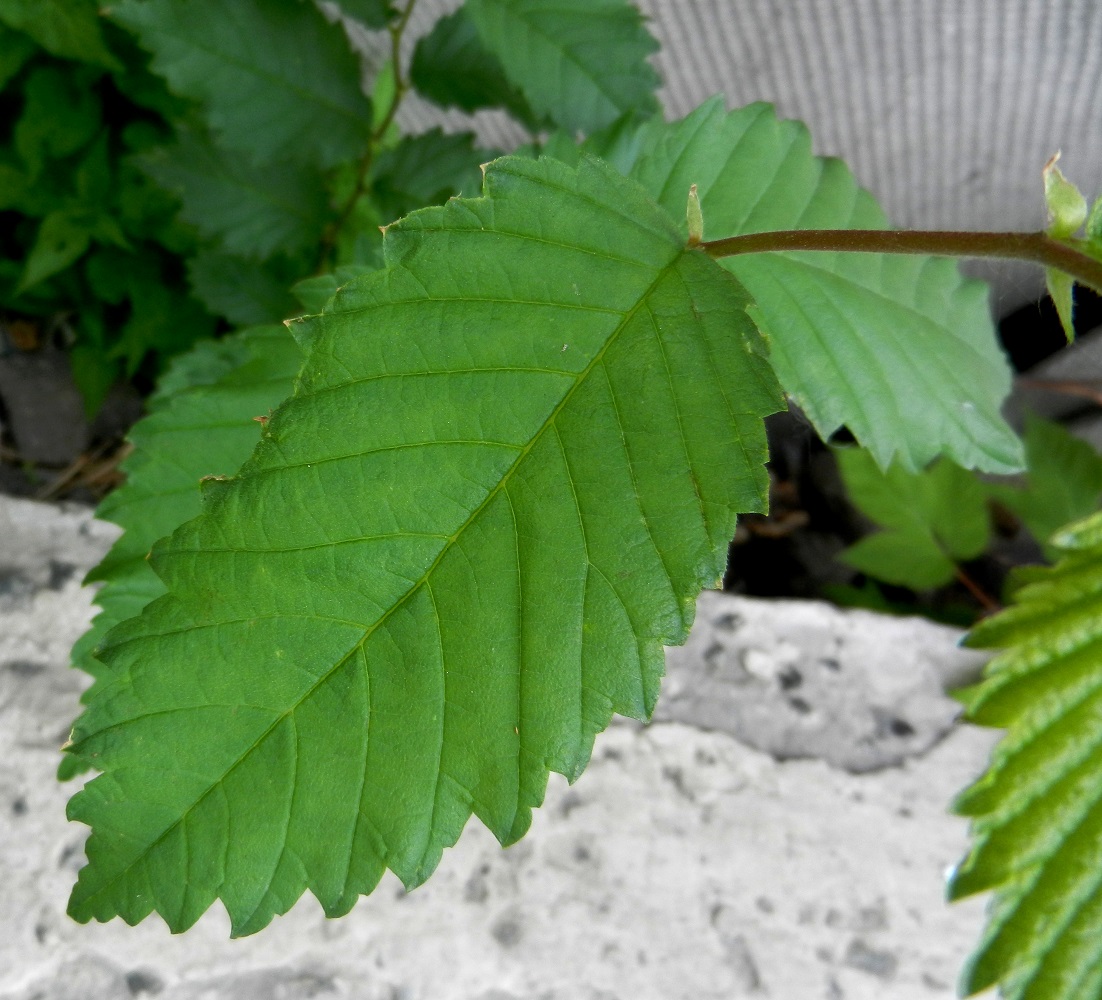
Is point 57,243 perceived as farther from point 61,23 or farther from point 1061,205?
point 1061,205

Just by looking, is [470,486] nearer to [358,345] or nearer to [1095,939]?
[358,345]

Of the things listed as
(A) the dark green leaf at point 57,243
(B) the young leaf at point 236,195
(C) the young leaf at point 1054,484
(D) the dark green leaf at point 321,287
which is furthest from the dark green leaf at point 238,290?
(C) the young leaf at point 1054,484

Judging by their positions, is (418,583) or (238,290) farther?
(238,290)

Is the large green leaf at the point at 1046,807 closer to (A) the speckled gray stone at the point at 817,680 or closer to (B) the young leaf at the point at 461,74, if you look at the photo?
(A) the speckled gray stone at the point at 817,680

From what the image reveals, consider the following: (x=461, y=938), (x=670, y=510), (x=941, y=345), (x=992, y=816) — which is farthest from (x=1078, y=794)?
(x=461, y=938)

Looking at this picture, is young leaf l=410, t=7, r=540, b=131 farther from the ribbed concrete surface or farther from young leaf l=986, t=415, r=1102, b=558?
young leaf l=986, t=415, r=1102, b=558

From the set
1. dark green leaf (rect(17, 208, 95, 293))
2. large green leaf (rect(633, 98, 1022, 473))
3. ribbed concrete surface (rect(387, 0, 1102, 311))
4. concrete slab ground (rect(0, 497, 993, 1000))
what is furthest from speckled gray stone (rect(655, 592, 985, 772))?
dark green leaf (rect(17, 208, 95, 293))

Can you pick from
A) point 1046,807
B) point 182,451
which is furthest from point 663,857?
point 182,451
